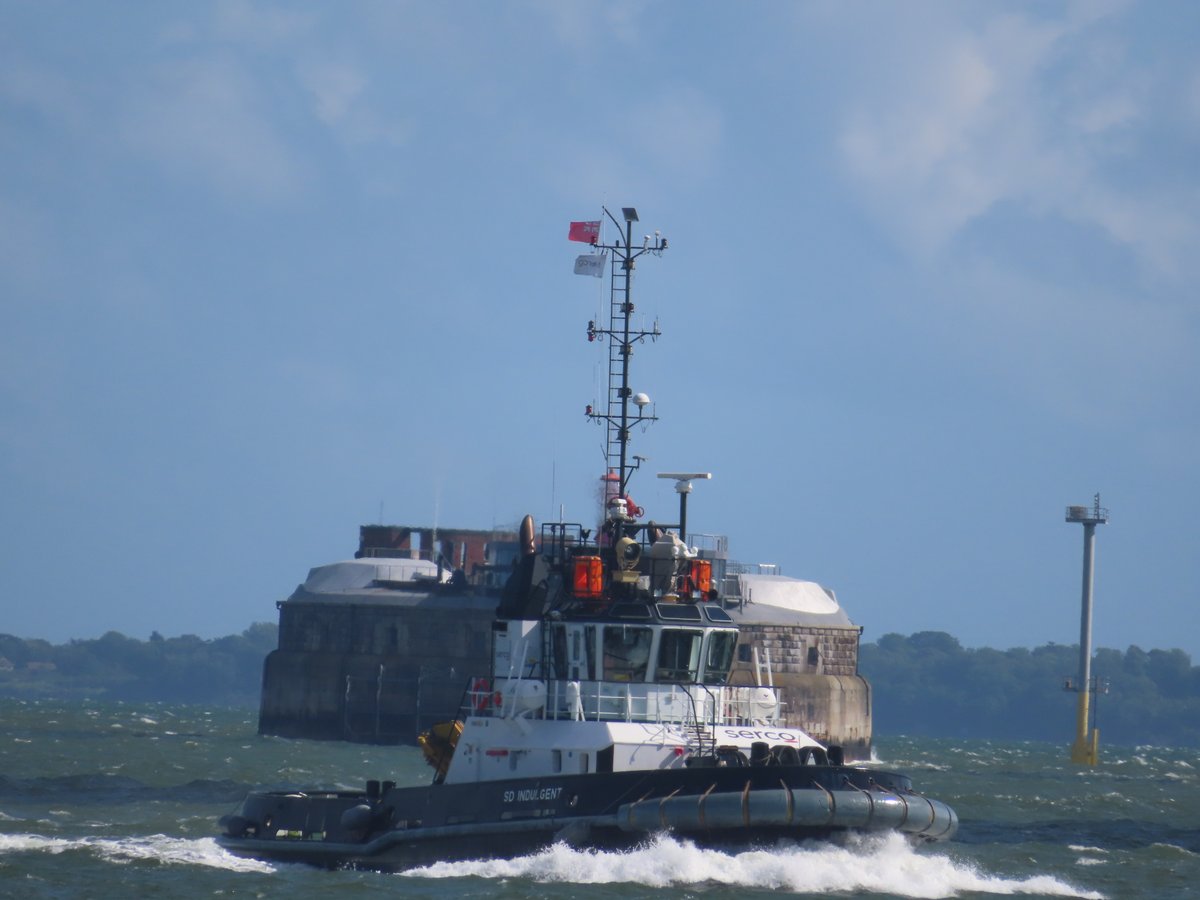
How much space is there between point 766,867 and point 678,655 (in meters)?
3.87

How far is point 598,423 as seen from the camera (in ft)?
90.5

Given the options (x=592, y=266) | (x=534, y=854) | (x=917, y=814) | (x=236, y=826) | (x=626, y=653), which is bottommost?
(x=236, y=826)

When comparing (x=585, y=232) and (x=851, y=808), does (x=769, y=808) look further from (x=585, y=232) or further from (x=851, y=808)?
(x=585, y=232)

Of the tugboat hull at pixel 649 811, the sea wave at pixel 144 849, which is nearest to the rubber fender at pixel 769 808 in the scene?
the tugboat hull at pixel 649 811

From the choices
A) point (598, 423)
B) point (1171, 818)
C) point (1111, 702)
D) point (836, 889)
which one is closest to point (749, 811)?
point (836, 889)

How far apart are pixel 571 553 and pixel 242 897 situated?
258 inches

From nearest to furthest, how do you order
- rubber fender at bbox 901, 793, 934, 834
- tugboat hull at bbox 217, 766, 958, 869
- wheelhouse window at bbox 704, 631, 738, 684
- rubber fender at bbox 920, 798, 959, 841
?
tugboat hull at bbox 217, 766, 958, 869 < rubber fender at bbox 901, 793, 934, 834 < rubber fender at bbox 920, 798, 959, 841 < wheelhouse window at bbox 704, 631, 738, 684

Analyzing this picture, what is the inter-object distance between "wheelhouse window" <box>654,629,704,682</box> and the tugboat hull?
Answer: 2.53 m

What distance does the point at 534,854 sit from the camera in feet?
75.3

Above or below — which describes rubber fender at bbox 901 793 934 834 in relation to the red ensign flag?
below

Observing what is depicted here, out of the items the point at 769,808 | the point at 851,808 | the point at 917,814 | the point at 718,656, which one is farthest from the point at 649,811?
the point at 718,656

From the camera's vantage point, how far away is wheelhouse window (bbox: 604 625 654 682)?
24656mm

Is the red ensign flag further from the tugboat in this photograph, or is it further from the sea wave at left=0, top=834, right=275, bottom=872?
the sea wave at left=0, top=834, right=275, bottom=872

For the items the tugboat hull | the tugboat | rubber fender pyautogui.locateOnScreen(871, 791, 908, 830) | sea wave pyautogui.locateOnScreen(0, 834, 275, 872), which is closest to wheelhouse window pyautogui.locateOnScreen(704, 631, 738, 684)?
the tugboat
